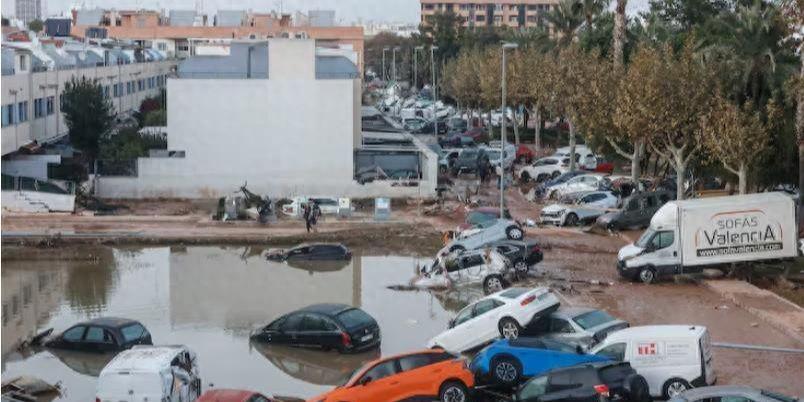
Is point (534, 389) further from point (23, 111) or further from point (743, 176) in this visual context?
point (23, 111)

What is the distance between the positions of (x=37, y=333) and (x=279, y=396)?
772 cm

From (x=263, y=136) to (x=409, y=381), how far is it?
3232cm

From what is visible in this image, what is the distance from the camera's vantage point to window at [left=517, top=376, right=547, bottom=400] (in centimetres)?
1741

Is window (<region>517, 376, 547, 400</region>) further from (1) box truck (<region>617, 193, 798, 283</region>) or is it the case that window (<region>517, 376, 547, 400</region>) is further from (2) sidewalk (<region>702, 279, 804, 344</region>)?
(1) box truck (<region>617, 193, 798, 283</region>)

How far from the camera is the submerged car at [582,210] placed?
1603 inches

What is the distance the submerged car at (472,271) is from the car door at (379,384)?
38.6ft

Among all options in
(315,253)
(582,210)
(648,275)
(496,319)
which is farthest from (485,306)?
(582,210)

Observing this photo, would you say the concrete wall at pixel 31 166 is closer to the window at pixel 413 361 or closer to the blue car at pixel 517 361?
the blue car at pixel 517 361

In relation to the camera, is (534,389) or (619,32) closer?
(534,389)

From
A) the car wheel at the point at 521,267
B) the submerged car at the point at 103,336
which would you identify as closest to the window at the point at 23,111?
the car wheel at the point at 521,267

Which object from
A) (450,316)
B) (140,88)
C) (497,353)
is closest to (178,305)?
(450,316)

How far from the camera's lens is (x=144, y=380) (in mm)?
17844

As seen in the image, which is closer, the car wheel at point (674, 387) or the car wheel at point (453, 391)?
the car wheel at point (453, 391)

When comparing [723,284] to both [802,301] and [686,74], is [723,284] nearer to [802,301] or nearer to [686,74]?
[802,301]
